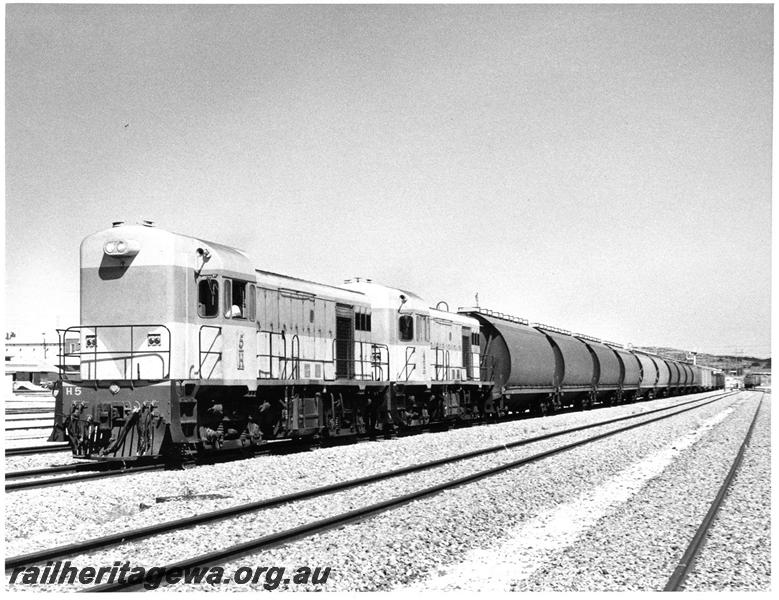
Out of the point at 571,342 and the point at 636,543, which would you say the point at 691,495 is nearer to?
the point at 636,543

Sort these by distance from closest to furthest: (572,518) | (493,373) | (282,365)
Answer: (572,518) → (282,365) → (493,373)

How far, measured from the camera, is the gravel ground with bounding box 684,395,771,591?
279 inches

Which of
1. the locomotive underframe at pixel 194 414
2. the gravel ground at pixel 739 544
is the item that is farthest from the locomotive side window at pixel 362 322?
the gravel ground at pixel 739 544

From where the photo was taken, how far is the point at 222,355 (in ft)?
45.7

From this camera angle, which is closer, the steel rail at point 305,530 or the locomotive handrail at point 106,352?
the steel rail at point 305,530

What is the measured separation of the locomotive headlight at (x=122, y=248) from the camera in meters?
13.5

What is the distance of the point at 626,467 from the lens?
1472 centimetres

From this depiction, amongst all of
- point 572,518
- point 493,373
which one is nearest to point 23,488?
point 572,518

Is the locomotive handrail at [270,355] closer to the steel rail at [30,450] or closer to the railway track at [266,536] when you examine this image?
the railway track at [266,536]

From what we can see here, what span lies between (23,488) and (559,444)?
11566 millimetres

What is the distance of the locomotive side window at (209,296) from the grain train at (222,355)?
0.06 feet

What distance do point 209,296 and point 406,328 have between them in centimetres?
861

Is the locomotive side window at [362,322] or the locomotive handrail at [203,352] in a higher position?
the locomotive side window at [362,322]

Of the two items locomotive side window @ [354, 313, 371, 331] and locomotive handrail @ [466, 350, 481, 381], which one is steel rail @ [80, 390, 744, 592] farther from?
locomotive handrail @ [466, 350, 481, 381]
